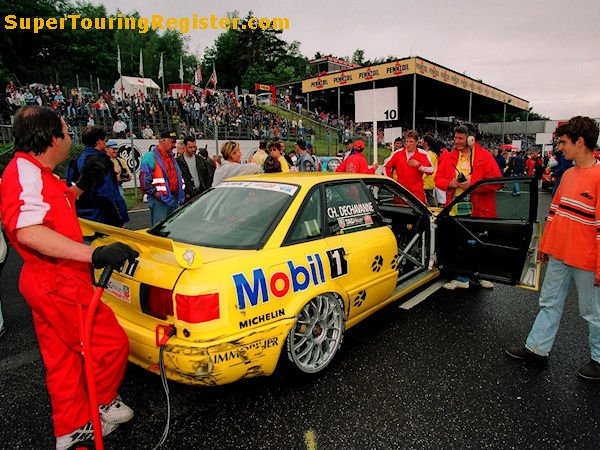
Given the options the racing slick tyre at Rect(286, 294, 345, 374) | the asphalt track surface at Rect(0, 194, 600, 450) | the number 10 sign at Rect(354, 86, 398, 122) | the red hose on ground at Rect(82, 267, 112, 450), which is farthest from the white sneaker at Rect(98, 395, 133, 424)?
the number 10 sign at Rect(354, 86, 398, 122)

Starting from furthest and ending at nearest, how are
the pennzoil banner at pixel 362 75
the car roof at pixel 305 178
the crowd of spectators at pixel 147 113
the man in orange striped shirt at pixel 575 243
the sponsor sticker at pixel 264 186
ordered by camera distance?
the pennzoil banner at pixel 362 75, the crowd of spectators at pixel 147 113, the car roof at pixel 305 178, the sponsor sticker at pixel 264 186, the man in orange striped shirt at pixel 575 243

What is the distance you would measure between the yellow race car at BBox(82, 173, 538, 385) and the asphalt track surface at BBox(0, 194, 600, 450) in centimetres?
28

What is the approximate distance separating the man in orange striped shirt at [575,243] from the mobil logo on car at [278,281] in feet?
5.39

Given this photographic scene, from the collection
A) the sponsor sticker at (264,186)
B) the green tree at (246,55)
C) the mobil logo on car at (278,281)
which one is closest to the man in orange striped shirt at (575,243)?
the mobil logo on car at (278,281)

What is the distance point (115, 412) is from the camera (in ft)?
7.39

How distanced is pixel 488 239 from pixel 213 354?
118 inches

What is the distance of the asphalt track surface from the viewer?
2.20 meters

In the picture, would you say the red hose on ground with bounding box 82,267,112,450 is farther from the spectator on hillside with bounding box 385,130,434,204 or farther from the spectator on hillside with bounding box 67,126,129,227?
the spectator on hillside with bounding box 385,130,434,204

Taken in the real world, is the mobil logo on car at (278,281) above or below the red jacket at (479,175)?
below

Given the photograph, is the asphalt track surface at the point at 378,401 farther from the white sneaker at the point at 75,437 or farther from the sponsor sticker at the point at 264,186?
the sponsor sticker at the point at 264,186

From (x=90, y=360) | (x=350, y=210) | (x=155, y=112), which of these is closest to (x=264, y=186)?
(x=350, y=210)

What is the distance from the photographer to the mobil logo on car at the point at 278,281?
7.43ft

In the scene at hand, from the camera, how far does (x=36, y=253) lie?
1.92 metres

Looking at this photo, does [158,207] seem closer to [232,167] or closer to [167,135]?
[167,135]
